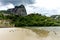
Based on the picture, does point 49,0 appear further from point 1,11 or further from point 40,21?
point 1,11

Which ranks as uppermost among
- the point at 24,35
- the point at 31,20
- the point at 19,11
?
the point at 19,11

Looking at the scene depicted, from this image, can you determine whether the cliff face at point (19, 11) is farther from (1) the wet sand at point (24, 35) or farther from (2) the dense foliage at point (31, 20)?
(1) the wet sand at point (24, 35)

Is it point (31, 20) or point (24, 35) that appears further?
point (31, 20)

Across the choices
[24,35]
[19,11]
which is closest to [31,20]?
[19,11]

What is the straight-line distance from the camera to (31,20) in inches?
258

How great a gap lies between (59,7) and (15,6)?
6.21 feet

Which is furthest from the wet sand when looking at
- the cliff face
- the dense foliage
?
the cliff face

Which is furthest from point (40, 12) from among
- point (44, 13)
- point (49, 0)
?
point (49, 0)

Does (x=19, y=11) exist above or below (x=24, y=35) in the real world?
above

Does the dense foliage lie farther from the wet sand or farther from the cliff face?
the wet sand

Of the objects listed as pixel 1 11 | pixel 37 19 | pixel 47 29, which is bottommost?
pixel 47 29

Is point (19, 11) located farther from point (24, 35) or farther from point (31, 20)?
point (24, 35)

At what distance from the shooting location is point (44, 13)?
261 inches

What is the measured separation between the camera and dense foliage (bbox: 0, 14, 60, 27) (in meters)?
6.34
